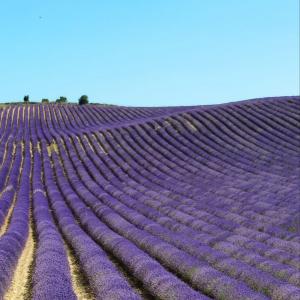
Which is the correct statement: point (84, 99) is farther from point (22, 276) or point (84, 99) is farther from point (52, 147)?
point (22, 276)

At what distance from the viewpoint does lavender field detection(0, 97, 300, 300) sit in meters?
12.6

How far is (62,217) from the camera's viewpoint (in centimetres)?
2122

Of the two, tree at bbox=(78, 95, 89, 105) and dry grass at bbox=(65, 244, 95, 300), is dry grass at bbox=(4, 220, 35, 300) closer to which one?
dry grass at bbox=(65, 244, 95, 300)

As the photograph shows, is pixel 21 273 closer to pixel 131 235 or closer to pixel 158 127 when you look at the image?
pixel 131 235

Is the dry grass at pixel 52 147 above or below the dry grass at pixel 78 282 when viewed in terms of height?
above

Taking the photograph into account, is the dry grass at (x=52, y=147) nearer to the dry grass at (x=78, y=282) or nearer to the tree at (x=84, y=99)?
the dry grass at (x=78, y=282)

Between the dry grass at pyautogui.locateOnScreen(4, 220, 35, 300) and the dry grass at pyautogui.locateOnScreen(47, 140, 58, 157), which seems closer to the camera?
the dry grass at pyautogui.locateOnScreen(4, 220, 35, 300)

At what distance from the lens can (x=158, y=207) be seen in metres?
24.1

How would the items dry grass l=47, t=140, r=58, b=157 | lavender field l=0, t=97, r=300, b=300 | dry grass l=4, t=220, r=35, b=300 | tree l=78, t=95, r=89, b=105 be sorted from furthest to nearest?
tree l=78, t=95, r=89, b=105 < dry grass l=47, t=140, r=58, b=157 < lavender field l=0, t=97, r=300, b=300 < dry grass l=4, t=220, r=35, b=300

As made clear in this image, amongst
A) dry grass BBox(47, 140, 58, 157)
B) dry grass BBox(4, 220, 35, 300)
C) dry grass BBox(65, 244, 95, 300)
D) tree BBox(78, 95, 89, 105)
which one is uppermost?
tree BBox(78, 95, 89, 105)

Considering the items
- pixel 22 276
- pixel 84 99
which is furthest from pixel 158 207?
pixel 84 99

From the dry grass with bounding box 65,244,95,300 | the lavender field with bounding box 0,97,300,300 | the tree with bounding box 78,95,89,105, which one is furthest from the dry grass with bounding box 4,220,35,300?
the tree with bounding box 78,95,89,105

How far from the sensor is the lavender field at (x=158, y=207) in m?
12.6

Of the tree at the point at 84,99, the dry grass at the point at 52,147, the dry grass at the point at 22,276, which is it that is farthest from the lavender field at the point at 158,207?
the tree at the point at 84,99
